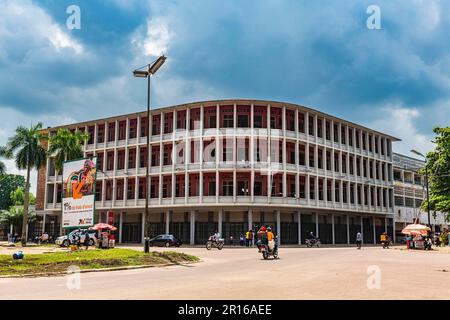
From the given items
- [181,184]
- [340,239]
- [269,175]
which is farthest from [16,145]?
[340,239]

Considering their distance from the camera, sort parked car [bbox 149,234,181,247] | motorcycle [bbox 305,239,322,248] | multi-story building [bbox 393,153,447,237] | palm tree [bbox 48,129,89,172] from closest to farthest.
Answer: parked car [bbox 149,234,181,247] < motorcycle [bbox 305,239,322,248] < palm tree [bbox 48,129,89,172] < multi-story building [bbox 393,153,447,237]

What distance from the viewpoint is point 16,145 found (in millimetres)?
50031

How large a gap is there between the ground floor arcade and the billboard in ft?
85.4

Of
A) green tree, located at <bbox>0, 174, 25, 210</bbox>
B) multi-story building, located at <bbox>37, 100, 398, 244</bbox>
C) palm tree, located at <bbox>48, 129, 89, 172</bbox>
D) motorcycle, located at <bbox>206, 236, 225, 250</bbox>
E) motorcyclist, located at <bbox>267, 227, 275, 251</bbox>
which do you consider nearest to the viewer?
motorcyclist, located at <bbox>267, 227, 275, 251</bbox>

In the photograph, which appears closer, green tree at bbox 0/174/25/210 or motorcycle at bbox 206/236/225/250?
motorcycle at bbox 206/236/225/250

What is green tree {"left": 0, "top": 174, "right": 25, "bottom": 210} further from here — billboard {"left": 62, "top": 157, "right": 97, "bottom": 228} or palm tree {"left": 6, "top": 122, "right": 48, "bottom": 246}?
billboard {"left": 62, "top": 157, "right": 97, "bottom": 228}

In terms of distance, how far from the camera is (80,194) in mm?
23484

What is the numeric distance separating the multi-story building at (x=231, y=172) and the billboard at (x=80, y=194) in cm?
2124

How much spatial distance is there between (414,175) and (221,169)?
1666 inches

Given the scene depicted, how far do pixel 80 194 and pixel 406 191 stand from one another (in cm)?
6046

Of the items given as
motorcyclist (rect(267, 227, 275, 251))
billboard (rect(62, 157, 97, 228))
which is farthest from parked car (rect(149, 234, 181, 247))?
motorcyclist (rect(267, 227, 275, 251))

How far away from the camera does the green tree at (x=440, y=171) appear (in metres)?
46.8

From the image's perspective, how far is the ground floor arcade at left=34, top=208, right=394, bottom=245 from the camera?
161 feet

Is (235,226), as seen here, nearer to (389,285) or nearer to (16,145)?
(16,145)
